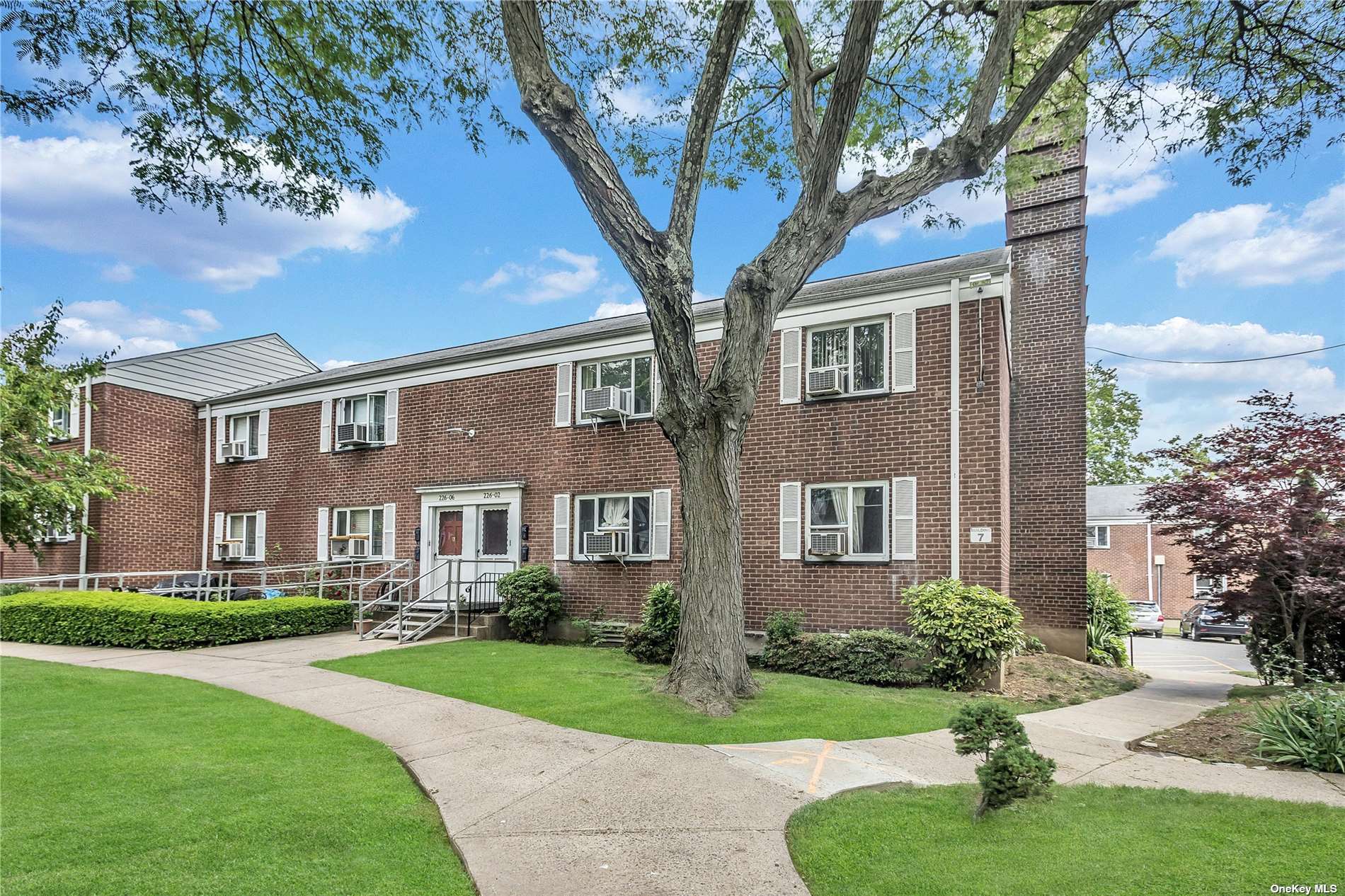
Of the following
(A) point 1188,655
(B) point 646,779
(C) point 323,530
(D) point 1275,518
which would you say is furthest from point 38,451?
(A) point 1188,655

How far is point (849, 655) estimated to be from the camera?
434 inches

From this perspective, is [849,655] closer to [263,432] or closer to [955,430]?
[955,430]

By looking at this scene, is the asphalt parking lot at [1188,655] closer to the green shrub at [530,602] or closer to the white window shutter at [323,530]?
the green shrub at [530,602]

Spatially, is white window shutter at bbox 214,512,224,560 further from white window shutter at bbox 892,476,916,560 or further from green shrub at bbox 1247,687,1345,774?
green shrub at bbox 1247,687,1345,774

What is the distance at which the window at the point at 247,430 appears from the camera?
2022 cm

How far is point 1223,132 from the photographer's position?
956 cm

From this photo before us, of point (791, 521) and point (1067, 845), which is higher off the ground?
point (791, 521)

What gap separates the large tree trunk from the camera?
8641 millimetres

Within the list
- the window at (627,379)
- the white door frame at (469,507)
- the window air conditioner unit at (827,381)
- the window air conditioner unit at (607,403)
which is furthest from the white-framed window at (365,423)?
the window air conditioner unit at (827,381)

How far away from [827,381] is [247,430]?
15755mm

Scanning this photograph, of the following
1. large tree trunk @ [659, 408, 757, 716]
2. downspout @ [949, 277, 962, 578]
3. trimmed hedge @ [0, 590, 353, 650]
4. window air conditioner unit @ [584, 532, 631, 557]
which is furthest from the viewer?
window air conditioner unit @ [584, 532, 631, 557]

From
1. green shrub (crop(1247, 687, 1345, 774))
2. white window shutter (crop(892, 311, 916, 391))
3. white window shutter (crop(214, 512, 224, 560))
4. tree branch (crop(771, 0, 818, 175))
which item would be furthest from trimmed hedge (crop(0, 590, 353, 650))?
green shrub (crop(1247, 687, 1345, 774))

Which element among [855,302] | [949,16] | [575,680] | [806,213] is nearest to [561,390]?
[855,302]

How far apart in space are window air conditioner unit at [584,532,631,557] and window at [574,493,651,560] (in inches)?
0.5
